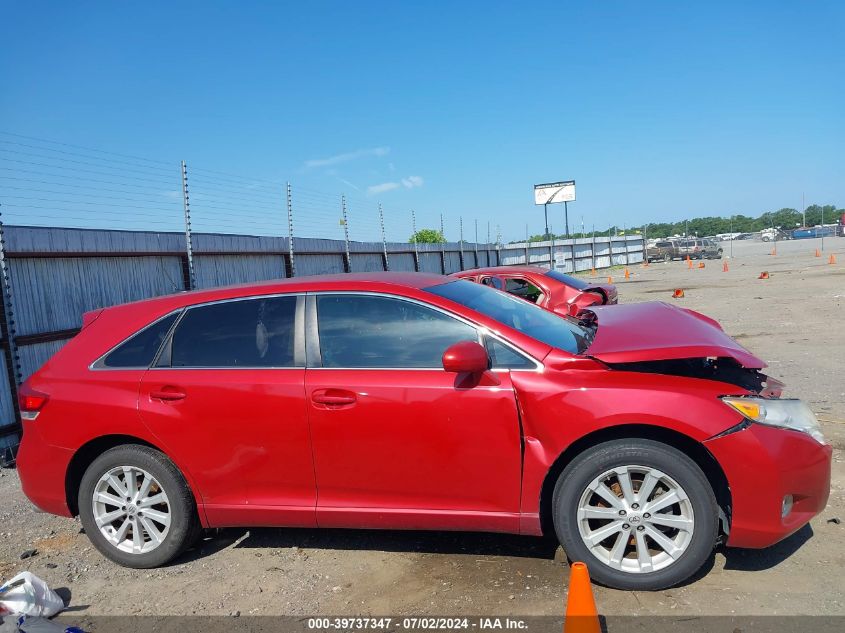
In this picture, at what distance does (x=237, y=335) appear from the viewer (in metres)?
4.06

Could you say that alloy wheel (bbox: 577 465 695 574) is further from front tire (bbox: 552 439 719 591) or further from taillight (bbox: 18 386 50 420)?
taillight (bbox: 18 386 50 420)

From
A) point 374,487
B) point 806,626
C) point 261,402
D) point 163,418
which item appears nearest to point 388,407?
point 374,487

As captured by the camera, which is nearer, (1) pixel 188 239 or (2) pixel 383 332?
(2) pixel 383 332

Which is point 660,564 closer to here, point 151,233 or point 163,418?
point 163,418

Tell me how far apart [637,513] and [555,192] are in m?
59.7

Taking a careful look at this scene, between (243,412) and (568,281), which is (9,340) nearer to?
(243,412)

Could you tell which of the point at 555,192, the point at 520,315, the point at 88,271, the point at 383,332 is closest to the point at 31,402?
the point at 383,332

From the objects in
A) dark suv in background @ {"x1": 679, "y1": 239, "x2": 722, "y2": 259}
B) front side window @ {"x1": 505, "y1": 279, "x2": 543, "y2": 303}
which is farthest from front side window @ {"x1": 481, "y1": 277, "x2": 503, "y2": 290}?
dark suv in background @ {"x1": 679, "y1": 239, "x2": 722, "y2": 259}

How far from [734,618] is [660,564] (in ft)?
1.30

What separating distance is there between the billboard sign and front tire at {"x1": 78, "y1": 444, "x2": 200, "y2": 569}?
58300mm

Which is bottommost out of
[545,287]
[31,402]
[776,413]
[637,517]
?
[637,517]

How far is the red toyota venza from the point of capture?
10.8 ft

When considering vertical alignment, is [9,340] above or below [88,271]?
below

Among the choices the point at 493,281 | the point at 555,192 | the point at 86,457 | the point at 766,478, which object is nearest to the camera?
the point at 766,478
